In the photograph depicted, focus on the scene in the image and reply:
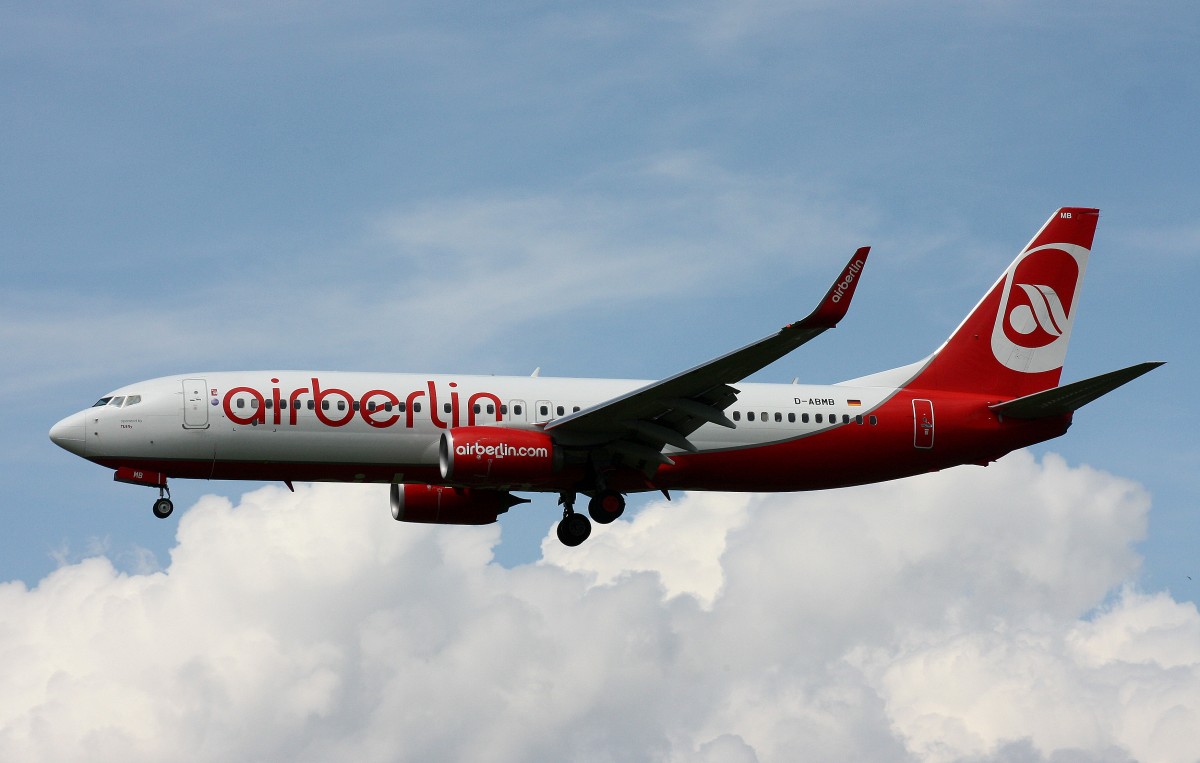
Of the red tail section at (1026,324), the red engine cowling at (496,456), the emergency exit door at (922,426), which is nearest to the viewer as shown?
the red engine cowling at (496,456)

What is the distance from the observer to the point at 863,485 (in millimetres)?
48125

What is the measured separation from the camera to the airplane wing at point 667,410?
39.0 meters

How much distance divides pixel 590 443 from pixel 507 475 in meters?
2.70

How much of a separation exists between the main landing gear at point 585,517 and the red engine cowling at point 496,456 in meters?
2.18

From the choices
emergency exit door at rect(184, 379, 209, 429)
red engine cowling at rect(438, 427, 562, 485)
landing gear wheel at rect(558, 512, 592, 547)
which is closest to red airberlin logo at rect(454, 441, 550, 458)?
red engine cowling at rect(438, 427, 562, 485)

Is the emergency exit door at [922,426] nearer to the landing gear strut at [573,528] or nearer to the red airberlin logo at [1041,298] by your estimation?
the red airberlin logo at [1041,298]

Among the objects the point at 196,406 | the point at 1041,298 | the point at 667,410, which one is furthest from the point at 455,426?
the point at 1041,298

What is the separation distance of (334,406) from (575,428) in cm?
622

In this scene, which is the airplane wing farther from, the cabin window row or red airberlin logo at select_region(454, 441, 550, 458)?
the cabin window row

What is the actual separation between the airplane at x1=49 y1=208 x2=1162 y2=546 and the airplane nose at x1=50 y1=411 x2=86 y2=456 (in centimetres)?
5

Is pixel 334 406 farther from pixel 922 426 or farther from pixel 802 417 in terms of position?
pixel 922 426

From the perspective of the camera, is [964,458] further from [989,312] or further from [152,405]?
[152,405]

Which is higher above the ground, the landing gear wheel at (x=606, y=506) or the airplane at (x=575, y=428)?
the airplane at (x=575, y=428)

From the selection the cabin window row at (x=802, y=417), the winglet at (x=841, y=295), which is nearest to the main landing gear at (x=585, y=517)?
the cabin window row at (x=802, y=417)
